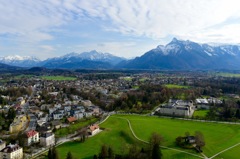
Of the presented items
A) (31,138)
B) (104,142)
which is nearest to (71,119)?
(31,138)

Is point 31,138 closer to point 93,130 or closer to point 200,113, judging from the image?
point 93,130

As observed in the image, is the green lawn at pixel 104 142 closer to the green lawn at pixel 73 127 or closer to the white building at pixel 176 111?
the green lawn at pixel 73 127

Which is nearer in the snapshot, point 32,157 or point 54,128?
point 32,157

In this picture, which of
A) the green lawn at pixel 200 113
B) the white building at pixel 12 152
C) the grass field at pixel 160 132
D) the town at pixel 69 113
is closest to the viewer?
the white building at pixel 12 152

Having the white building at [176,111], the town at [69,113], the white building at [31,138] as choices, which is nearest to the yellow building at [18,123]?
the town at [69,113]

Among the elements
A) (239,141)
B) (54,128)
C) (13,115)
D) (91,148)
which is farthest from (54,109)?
(239,141)

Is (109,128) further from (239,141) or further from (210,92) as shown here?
(210,92)
